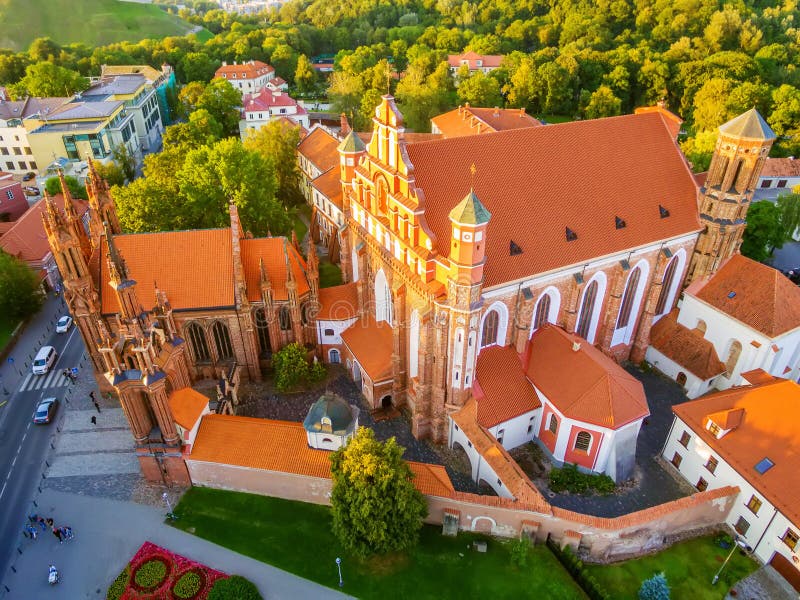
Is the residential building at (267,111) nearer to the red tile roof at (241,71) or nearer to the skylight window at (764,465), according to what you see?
the red tile roof at (241,71)

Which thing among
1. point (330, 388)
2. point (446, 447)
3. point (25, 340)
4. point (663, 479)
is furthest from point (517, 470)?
point (25, 340)

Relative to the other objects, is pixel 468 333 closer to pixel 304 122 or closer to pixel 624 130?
pixel 624 130

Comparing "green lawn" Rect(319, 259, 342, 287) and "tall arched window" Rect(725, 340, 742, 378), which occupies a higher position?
"tall arched window" Rect(725, 340, 742, 378)

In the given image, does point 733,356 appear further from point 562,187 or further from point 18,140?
point 18,140

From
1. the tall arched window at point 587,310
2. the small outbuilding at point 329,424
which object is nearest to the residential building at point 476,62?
the tall arched window at point 587,310

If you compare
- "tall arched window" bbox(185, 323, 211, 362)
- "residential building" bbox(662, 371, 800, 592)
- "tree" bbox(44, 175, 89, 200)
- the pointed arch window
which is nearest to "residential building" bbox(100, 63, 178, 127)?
"tree" bbox(44, 175, 89, 200)

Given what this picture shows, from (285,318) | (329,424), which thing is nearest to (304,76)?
(285,318)

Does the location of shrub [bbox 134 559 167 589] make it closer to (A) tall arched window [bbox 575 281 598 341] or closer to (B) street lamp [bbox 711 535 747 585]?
(B) street lamp [bbox 711 535 747 585]
